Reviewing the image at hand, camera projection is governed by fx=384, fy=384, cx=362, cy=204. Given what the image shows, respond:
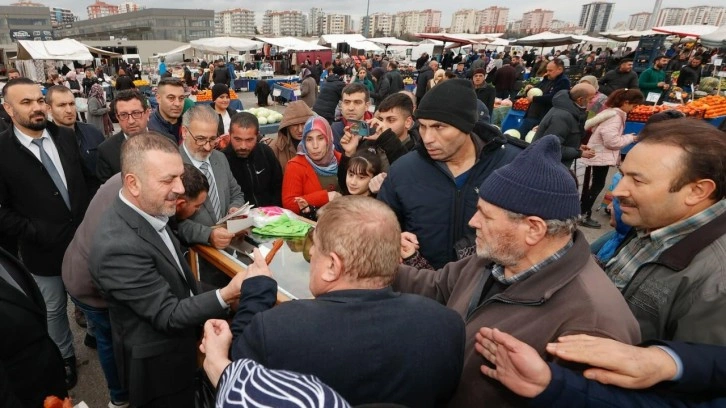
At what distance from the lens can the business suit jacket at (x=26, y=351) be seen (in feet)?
4.35

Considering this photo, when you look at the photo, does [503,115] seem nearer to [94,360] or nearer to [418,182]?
[418,182]

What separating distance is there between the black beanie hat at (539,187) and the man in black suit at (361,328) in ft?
1.40

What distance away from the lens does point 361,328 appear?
102 centimetres

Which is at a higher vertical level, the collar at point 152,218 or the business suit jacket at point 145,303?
the collar at point 152,218

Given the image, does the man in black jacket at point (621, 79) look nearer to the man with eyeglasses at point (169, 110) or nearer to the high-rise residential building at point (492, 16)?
the man with eyeglasses at point (169, 110)

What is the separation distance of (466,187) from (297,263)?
3.55ft

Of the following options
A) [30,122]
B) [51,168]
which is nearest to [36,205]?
[51,168]

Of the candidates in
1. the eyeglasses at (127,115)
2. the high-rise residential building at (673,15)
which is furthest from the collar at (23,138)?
the high-rise residential building at (673,15)

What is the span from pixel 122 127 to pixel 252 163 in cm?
119

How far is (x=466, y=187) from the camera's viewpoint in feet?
7.11

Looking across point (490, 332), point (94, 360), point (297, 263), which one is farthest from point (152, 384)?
point (490, 332)

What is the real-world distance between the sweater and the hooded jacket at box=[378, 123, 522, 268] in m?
0.94

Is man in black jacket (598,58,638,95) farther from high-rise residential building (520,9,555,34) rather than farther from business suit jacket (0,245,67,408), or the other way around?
high-rise residential building (520,9,555,34)

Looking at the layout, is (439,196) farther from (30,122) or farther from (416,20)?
(416,20)
